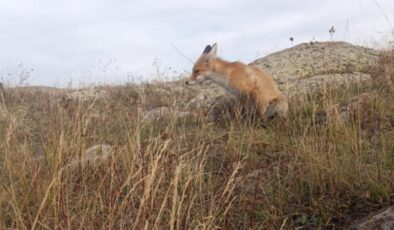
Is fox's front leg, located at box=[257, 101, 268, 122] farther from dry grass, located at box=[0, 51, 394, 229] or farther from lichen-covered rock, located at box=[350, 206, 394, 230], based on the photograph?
lichen-covered rock, located at box=[350, 206, 394, 230]

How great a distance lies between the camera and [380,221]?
2.89m

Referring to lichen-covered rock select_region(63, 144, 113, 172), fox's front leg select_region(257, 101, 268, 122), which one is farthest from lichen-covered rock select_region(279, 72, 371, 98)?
lichen-covered rock select_region(63, 144, 113, 172)

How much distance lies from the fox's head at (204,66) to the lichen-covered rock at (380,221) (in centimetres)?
534

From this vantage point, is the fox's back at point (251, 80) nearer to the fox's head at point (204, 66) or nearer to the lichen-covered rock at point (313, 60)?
the fox's head at point (204, 66)

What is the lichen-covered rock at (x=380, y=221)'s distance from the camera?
286 cm

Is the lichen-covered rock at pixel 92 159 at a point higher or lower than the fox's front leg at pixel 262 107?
lower

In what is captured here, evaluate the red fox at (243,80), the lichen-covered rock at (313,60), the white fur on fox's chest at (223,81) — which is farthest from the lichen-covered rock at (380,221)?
the lichen-covered rock at (313,60)

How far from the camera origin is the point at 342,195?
136 inches

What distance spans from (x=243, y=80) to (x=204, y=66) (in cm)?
100

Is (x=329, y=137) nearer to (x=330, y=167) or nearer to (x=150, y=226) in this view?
(x=330, y=167)

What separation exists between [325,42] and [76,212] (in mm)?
10934

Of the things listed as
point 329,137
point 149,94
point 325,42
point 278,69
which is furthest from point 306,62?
point 329,137

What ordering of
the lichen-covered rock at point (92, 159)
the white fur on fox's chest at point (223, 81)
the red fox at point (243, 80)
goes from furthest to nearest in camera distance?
the white fur on fox's chest at point (223, 81) < the red fox at point (243, 80) < the lichen-covered rock at point (92, 159)

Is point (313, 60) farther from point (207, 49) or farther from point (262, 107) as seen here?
point (262, 107)
